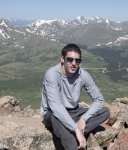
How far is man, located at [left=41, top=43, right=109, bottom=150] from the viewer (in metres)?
12.5

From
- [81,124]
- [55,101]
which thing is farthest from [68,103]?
[81,124]

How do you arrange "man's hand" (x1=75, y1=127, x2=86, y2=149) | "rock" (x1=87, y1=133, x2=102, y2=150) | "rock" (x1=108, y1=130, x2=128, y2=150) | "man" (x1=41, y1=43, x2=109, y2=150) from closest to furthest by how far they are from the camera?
"man's hand" (x1=75, y1=127, x2=86, y2=149)
"man" (x1=41, y1=43, x2=109, y2=150)
"rock" (x1=87, y1=133, x2=102, y2=150)
"rock" (x1=108, y1=130, x2=128, y2=150)

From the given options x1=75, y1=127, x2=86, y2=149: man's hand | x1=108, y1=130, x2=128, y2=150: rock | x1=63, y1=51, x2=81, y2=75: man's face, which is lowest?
x1=108, y1=130, x2=128, y2=150: rock

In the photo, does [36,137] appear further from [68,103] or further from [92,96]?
[92,96]

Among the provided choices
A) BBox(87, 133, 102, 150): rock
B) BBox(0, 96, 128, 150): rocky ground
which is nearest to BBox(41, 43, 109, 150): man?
BBox(87, 133, 102, 150): rock

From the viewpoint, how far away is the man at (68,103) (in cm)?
1250

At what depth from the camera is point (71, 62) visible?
502 inches

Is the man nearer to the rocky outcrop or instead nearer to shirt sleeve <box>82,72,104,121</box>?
shirt sleeve <box>82,72,104,121</box>

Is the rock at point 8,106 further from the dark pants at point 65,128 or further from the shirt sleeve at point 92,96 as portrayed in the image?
the shirt sleeve at point 92,96

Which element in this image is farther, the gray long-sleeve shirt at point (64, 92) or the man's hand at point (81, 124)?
the man's hand at point (81, 124)

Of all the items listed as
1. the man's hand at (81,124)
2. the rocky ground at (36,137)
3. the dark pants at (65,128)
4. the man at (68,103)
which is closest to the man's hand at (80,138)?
the man at (68,103)

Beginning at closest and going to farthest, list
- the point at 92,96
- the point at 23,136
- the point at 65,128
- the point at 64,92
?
the point at 65,128 < the point at 64,92 < the point at 23,136 < the point at 92,96

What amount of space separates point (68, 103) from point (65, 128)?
40.8 inches

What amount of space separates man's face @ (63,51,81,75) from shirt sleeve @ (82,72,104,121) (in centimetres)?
71
